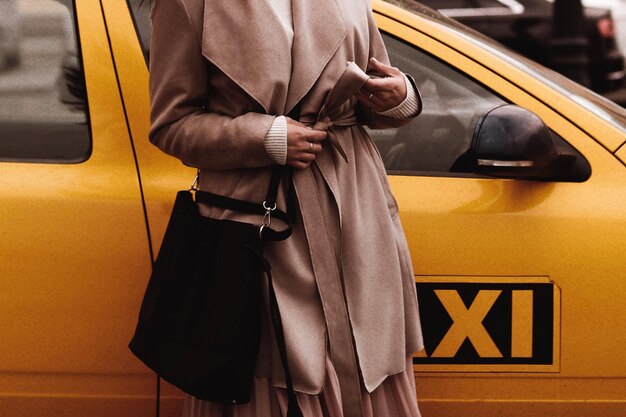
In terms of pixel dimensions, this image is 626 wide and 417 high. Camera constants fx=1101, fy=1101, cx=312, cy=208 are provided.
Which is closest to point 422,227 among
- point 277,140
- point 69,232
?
point 277,140

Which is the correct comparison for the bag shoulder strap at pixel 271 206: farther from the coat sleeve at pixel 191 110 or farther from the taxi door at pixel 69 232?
the taxi door at pixel 69 232

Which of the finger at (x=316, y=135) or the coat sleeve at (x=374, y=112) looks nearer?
the finger at (x=316, y=135)

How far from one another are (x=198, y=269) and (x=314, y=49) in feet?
1.67

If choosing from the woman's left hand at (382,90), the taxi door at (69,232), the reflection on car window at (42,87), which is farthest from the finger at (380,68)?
the reflection on car window at (42,87)

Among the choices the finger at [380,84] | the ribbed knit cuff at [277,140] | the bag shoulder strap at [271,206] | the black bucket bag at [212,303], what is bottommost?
the black bucket bag at [212,303]

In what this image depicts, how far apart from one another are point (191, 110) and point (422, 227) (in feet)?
2.50

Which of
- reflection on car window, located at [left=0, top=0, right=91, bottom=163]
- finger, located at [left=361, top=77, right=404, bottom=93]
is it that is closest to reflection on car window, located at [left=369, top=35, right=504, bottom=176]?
finger, located at [left=361, top=77, right=404, bottom=93]

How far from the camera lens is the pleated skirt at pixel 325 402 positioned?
226 cm

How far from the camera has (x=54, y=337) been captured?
8.87 ft

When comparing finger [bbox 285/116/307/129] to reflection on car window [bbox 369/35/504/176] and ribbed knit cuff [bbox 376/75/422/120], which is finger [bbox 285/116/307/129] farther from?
reflection on car window [bbox 369/35/504/176]

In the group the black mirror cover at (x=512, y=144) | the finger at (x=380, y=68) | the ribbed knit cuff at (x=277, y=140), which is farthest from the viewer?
the black mirror cover at (x=512, y=144)

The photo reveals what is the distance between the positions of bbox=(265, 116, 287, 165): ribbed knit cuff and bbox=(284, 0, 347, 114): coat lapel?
0.07m

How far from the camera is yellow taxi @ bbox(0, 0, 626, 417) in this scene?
2.70 metres

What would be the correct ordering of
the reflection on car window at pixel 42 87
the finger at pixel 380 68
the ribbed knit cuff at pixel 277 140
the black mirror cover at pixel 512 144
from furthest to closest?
the reflection on car window at pixel 42 87, the black mirror cover at pixel 512 144, the finger at pixel 380 68, the ribbed knit cuff at pixel 277 140
